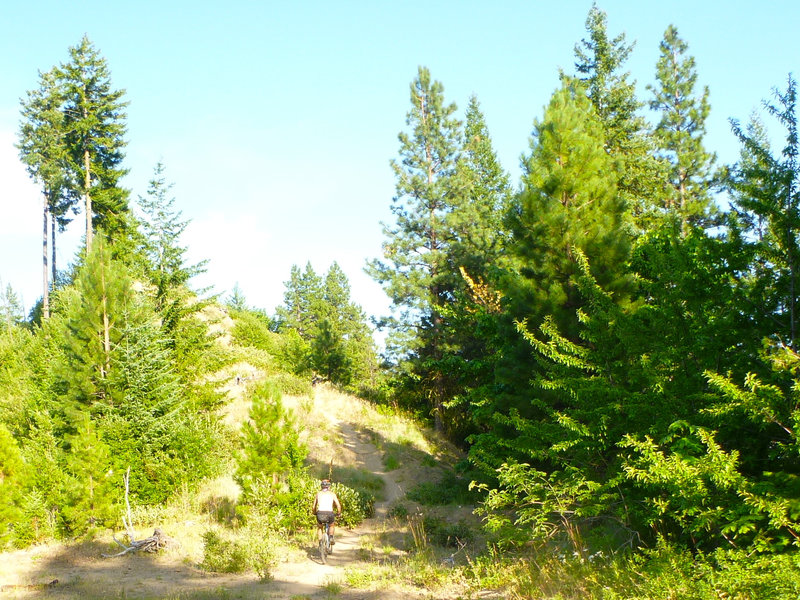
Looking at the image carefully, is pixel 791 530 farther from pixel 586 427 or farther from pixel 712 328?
pixel 586 427

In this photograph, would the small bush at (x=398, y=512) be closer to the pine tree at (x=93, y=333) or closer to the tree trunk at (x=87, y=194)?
the pine tree at (x=93, y=333)

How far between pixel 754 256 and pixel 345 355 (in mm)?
35210

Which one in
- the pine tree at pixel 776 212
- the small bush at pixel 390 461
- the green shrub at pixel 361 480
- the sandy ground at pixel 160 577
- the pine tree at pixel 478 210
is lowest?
the sandy ground at pixel 160 577

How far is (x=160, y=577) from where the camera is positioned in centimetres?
1230

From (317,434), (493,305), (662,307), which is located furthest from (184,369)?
(662,307)

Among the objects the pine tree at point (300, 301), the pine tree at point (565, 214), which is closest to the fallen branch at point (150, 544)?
the pine tree at point (565, 214)

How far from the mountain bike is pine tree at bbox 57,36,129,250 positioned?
27.6 m

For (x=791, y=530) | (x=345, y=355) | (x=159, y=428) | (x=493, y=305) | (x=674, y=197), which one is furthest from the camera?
(x=345, y=355)

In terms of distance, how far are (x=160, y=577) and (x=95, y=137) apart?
30982mm

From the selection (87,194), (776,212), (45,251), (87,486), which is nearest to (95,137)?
(87,194)

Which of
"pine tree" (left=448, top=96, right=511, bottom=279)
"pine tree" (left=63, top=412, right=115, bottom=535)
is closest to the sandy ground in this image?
"pine tree" (left=63, top=412, right=115, bottom=535)

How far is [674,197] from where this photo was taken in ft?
83.7

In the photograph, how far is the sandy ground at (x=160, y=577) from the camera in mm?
10641

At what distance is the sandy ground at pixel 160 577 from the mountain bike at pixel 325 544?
0.15m
